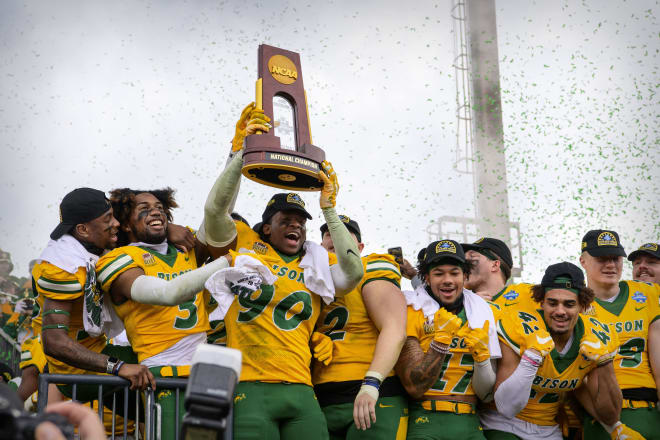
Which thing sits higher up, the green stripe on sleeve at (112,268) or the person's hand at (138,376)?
the green stripe on sleeve at (112,268)

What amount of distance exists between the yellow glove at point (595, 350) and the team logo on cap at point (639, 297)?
0.78m

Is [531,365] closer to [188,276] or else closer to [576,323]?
[576,323]

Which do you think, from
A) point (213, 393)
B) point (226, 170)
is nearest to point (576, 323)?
point (226, 170)

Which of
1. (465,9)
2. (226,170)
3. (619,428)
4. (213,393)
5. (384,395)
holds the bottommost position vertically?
(619,428)

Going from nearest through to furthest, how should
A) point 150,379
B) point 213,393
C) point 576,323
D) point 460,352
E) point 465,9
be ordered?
point 213,393
point 150,379
point 460,352
point 576,323
point 465,9

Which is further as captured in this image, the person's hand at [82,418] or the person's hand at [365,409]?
the person's hand at [365,409]

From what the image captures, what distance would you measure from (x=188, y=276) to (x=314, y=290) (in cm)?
65

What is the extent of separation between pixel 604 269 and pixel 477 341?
1520mm

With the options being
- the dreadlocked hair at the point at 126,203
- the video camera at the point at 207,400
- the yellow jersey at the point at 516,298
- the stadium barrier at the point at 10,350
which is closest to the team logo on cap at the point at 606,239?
the yellow jersey at the point at 516,298

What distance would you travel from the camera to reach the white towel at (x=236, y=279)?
11.5 ft

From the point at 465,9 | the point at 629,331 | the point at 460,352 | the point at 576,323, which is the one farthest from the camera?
the point at 465,9

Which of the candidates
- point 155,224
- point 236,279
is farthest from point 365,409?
point 155,224

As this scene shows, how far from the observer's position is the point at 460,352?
4.00 meters

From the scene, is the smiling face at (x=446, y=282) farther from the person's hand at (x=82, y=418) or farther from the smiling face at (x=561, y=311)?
the person's hand at (x=82, y=418)
